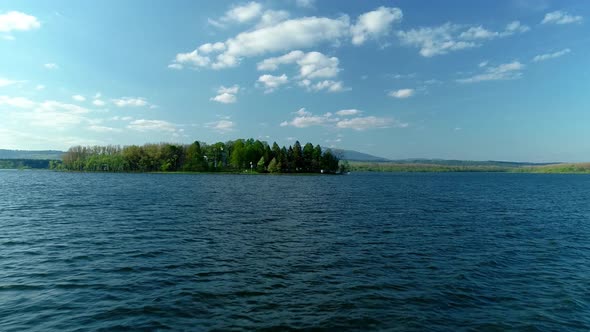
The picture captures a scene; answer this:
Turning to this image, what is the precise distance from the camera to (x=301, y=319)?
1606 centimetres

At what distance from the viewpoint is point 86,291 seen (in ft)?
63.2

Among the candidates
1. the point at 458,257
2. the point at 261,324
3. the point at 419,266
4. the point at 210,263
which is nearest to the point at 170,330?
the point at 261,324

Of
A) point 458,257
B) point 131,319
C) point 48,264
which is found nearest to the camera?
point 131,319

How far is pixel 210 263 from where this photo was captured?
25.0 meters

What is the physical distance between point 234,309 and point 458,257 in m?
20.9

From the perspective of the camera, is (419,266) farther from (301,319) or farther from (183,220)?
(183,220)

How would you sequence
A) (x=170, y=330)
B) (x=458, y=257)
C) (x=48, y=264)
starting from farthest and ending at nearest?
1. (x=458, y=257)
2. (x=48, y=264)
3. (x=170, y=330)

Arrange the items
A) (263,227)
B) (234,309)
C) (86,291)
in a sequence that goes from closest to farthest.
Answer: (234,309)
(86,291)
(263,227)

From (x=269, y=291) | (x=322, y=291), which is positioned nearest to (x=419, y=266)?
(x=322, y=291)

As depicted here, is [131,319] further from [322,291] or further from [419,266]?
[419,266]

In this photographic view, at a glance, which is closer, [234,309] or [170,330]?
[170,330]

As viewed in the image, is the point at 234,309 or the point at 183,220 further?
the point at 183,220

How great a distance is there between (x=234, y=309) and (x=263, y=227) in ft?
76.5

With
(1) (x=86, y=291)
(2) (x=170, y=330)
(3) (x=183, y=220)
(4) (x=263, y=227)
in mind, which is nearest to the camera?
(2) (x=170, y=330)
